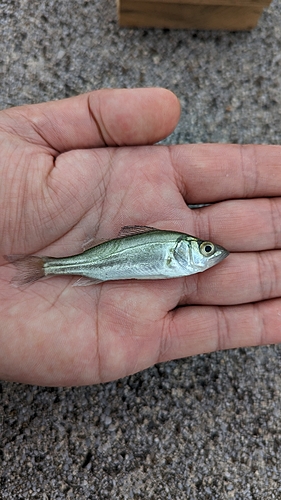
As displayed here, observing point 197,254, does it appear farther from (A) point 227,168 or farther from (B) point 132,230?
(A) point 227,168

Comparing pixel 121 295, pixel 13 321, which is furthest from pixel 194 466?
pixel 13 321

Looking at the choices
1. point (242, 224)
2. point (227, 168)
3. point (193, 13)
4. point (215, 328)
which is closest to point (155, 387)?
point (215, 328)

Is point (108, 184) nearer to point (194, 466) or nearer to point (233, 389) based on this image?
point (233, 389)

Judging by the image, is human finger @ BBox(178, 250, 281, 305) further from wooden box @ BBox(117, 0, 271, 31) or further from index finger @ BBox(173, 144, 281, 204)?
wooden box @ BBox(117, 0, 271, 31)

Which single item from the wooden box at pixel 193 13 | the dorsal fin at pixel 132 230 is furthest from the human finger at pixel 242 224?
the wooden box at pixel 193 13

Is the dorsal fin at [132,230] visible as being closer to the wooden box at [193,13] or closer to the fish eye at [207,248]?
the fish eye at [207,248]
